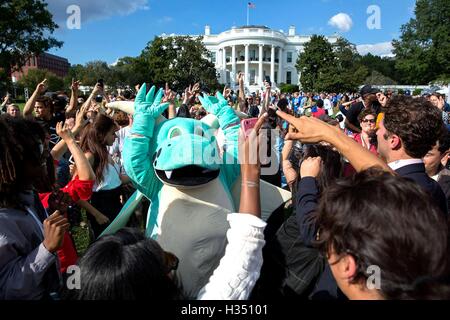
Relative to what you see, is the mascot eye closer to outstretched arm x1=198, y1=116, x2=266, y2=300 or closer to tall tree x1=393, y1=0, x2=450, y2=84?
outstretched arm x1=198, y1=116, x2=266, y2=300

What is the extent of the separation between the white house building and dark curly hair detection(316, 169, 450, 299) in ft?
237

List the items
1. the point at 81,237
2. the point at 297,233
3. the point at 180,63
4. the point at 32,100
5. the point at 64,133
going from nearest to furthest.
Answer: the point at 297,233 < the point at 64,133 < the point at 32,100 < the point at 81,237 < the point at 180,63

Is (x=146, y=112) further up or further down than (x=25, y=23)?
further down

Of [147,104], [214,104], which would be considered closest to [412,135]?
[214,104]

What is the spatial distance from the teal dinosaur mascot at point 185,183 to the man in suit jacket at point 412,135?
1087 millimetres

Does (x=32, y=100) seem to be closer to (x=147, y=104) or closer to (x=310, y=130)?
(x=147, y=104)

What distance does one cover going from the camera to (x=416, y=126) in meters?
1.97

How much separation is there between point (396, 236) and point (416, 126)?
1.16 m

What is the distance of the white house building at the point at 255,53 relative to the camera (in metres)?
73.8

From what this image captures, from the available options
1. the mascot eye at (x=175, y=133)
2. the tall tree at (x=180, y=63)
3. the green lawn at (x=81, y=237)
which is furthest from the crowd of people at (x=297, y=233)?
the tall tree at (x=180, y=63)

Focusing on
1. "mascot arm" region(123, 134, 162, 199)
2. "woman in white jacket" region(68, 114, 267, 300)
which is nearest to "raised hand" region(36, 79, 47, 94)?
"mascot arm" region(123, 134, 162, 199)
